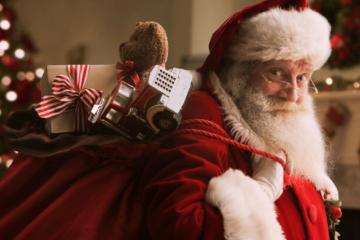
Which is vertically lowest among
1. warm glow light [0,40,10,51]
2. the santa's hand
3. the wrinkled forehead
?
the santa's hand

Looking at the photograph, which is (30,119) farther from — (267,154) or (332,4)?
(332,4)

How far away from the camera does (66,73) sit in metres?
0.85

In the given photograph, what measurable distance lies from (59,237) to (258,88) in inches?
28.1

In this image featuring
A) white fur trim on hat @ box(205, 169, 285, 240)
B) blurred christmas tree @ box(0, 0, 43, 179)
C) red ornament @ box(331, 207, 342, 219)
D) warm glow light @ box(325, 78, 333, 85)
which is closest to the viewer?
white fur trim on hat @ box(205, 169, 285, 240)

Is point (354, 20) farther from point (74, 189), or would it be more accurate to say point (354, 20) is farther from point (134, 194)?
point (74, 189)

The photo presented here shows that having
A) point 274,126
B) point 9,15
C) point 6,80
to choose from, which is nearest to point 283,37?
point 274,126

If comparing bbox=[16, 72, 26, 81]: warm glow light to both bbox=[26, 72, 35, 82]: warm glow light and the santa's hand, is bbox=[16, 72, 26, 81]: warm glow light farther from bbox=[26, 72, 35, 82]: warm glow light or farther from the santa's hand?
the santa's hand

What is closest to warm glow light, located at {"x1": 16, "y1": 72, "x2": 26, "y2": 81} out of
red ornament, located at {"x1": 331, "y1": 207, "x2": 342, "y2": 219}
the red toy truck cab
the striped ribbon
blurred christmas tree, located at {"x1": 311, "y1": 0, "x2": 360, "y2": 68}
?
the striped ribbon

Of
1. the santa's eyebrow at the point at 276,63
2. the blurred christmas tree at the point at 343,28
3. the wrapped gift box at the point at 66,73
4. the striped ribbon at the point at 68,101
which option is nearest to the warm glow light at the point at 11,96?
the wrapped gift box at the point at 66,73

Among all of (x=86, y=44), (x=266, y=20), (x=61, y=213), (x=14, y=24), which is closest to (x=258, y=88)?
(x=266, y=20)

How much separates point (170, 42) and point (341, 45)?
145 cm

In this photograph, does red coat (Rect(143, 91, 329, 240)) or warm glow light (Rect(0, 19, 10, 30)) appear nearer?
red coat (Rect(143, 91, 329, 240))

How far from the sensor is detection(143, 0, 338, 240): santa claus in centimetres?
59

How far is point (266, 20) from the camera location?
818mm
